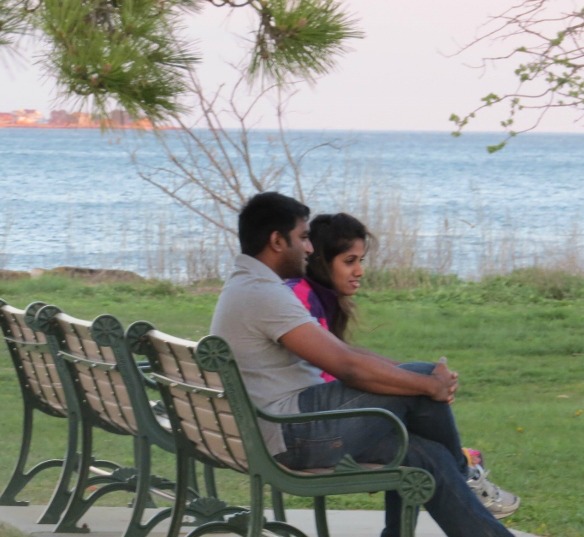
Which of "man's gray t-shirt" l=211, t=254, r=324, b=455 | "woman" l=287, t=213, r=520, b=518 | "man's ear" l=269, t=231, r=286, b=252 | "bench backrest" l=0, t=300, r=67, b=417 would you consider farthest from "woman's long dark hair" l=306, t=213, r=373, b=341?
"bench backrest" l=0, t=300, r=67, b=417

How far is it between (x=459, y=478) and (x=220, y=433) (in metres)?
0.75

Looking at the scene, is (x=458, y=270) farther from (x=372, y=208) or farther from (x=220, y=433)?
(x=220, y=433)

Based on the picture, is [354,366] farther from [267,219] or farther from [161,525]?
[161,525]

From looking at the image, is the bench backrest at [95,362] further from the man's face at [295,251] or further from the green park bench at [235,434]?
the man's face at [295,251]

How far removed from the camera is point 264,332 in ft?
12.1

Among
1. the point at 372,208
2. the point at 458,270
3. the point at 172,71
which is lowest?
the point at 458,270

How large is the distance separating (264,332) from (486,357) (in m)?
5.80

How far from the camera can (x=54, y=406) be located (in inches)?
183

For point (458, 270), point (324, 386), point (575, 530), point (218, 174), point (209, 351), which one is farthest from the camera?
point (458, 270)

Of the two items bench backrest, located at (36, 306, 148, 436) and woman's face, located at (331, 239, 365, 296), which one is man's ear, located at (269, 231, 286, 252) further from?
bench backrest, located at (36, 306, 148, 436)

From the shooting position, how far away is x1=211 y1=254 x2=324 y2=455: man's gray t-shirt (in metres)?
3.68

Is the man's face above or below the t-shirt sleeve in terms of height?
above

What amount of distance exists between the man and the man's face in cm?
6

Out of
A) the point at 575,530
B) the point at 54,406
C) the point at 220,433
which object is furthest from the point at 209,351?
the point at 575,530
